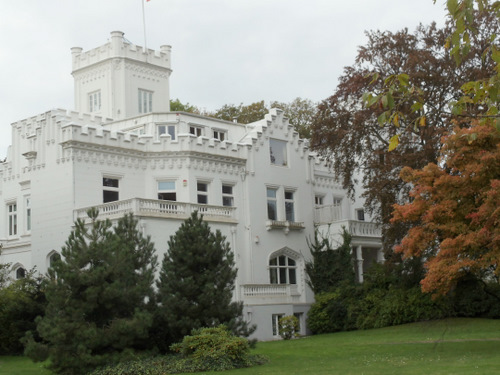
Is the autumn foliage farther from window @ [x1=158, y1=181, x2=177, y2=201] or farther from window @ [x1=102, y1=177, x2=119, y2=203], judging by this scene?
window @ [x1=102, y1=177, x2=119, y2=203]

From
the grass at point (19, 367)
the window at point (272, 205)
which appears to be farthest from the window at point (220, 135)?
the grass at point (19, 367)

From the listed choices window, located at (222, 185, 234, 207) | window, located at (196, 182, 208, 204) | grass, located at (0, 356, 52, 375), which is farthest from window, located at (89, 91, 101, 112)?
grass, located at (0, 356, 52, 375)

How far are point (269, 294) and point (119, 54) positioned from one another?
17.1m

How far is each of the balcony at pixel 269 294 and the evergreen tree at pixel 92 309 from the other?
13975 mm

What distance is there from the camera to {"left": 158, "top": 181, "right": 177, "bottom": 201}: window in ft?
118

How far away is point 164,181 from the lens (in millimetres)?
36125

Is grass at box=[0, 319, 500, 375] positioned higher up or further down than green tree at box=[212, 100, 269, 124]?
further down

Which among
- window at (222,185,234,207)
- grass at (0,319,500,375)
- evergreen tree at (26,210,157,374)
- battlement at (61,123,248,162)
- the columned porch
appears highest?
battlement at (61,123,248,162)

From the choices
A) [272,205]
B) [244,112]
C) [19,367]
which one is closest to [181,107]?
[244,112]

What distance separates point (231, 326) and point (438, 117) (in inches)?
573

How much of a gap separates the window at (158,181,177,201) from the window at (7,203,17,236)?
8.94 m

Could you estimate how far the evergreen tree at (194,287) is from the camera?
21.7 metres

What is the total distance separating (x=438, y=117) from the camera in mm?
31500

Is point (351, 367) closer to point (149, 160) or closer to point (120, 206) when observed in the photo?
point (120, 206)
